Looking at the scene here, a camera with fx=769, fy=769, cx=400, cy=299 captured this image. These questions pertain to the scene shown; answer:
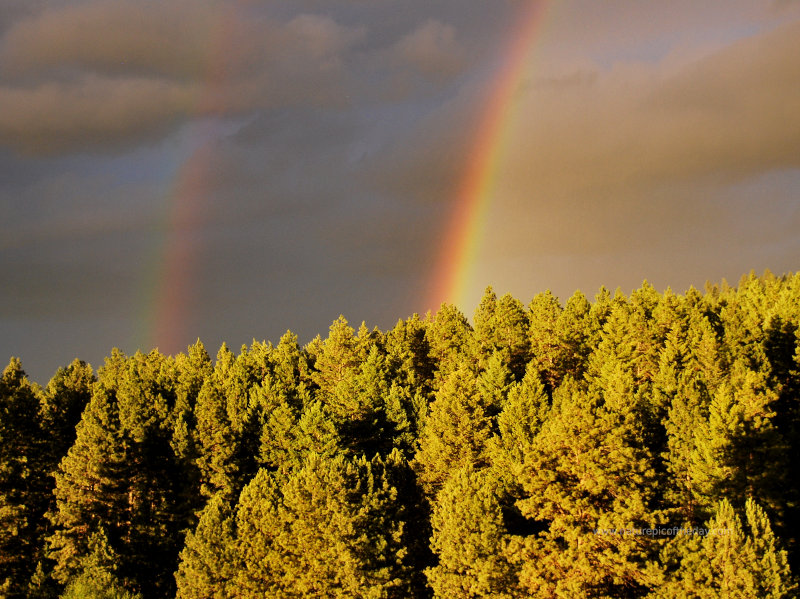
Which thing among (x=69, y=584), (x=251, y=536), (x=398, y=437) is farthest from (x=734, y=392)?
(x=69, y=584)

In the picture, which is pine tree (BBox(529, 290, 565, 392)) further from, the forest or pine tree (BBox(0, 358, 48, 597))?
pine tree (BBox(0, 358, 48, 597))

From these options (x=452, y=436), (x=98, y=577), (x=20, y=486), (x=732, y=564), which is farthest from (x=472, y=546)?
(x=20, y=486)

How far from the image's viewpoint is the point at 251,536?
50.0 meters

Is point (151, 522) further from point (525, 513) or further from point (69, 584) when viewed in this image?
point (525, 513)

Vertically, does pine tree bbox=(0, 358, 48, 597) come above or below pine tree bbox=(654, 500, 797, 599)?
above

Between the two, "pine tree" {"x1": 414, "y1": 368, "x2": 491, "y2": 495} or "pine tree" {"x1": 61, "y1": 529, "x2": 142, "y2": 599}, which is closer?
"pine tree" {"x1": 61, "y1": 529, "x2": 142, "y2": 599}

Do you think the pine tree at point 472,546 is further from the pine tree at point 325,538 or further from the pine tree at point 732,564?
the pine tree at point 732,564

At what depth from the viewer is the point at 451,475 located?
50.5 metres

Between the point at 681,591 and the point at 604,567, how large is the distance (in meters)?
4.04

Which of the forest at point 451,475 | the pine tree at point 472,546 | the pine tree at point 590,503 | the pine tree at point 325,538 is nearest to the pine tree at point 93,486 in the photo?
the forest at point 451,475

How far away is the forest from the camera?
130 feet

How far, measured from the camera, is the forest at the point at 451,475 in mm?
39656

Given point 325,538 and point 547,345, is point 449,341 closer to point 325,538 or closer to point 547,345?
point 547,345

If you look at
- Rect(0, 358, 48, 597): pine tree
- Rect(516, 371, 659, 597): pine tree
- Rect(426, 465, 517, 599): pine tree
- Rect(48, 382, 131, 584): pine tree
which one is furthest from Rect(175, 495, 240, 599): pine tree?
Rect(516, 371, 659, 597): pine tree
